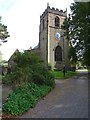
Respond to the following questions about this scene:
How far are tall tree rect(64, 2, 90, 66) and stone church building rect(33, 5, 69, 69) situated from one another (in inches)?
864

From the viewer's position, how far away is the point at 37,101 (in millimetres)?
13469

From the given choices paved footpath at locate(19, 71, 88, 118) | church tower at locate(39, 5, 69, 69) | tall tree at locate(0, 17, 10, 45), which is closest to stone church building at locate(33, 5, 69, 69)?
church tower at locate(39, 5, 69, 69)

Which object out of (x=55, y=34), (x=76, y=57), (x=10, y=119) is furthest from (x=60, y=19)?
(x=10, y=119)

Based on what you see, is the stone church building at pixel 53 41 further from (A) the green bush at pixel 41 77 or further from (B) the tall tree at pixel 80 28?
(A) the green bush at pixel 41 77

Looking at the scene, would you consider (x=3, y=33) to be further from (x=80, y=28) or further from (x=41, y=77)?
(x=41, y=77)

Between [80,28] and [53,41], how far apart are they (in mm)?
29536

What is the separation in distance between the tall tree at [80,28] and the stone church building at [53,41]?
72.0 ft

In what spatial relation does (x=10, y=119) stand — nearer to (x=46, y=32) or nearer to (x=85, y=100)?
(x=85, y=100)

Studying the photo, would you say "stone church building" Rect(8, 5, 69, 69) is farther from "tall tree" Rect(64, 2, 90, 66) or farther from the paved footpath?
the paved footpath

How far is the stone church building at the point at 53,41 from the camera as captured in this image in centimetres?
6209

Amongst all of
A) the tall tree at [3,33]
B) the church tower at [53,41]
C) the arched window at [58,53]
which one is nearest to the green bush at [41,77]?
the tall tree at [3,33]

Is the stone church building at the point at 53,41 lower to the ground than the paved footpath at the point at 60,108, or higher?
higher

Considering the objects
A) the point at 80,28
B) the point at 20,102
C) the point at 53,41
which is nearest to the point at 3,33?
the point at 80,28

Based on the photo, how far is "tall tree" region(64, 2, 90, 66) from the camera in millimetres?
31920
